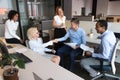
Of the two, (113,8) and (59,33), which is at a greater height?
(113,8)

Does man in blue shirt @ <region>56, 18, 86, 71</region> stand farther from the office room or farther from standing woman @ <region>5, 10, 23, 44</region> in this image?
standing woman @ <region>5, 10, 23, 44</region>

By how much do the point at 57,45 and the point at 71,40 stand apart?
0.79 meters

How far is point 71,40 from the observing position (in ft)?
10.5

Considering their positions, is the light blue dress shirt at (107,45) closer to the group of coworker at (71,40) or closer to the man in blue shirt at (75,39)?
the group of coworker at (71,40)

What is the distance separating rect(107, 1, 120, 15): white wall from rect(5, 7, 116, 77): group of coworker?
14.3 feet

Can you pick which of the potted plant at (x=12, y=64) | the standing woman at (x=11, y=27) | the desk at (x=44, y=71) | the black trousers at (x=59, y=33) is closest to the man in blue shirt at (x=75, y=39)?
the black trousers at (x=59, y=33)

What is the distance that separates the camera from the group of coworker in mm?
2367

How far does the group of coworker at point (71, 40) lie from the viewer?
7.77ft

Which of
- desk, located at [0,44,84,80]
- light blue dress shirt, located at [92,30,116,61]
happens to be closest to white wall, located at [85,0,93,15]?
light blue dress shirt, located at [92,30,116,61]

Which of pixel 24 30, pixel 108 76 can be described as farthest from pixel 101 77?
pixel 24 30

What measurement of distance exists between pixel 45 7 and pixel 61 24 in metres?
1.87

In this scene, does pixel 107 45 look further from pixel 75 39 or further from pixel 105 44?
pixel 75 39

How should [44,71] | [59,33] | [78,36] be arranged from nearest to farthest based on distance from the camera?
1. [44,71]
2. [78,36]
3. [59,33]

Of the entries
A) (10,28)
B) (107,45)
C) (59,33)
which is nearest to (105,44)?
(107,45)
